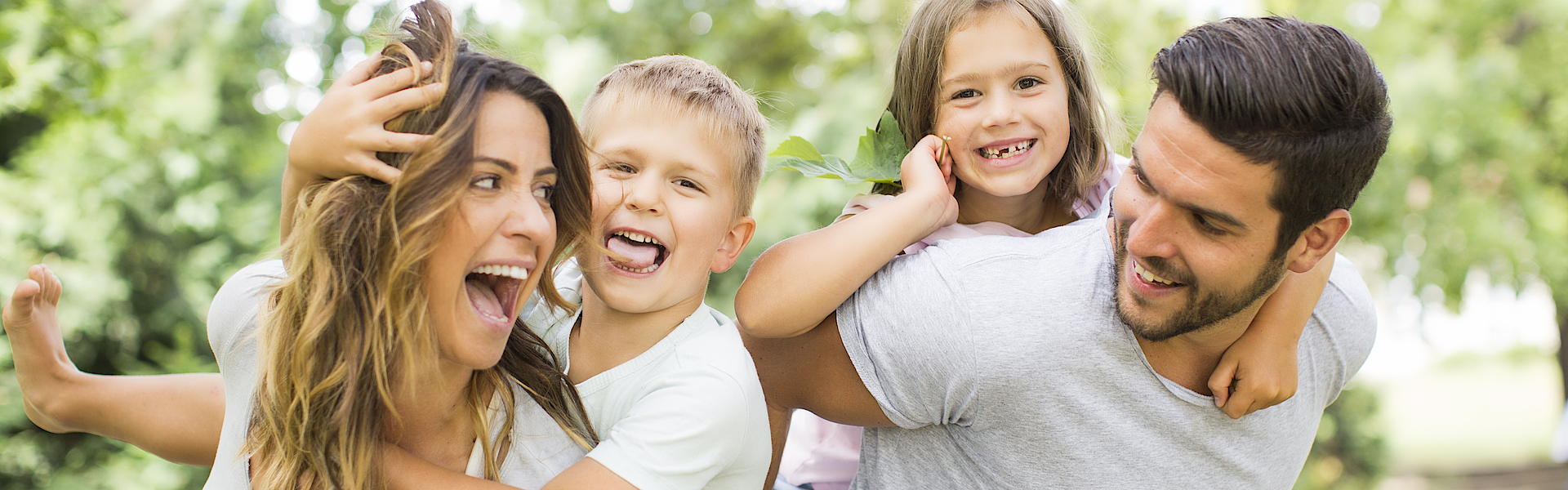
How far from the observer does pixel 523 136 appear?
1537 mm

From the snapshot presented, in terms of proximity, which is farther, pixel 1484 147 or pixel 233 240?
pixel 1484 147

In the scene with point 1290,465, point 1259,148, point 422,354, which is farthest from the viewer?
point 1290,465

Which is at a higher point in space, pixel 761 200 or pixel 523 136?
pixel 523 136

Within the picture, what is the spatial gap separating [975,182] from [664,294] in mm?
946

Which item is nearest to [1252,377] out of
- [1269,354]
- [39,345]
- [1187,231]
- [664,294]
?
[1269,354]

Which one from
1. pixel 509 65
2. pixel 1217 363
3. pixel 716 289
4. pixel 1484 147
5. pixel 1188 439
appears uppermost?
pixel 509 65

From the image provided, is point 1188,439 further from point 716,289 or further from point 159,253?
point 159,253

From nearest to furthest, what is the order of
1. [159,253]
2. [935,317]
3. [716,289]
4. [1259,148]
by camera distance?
[1259,148], [935,317], [159,253], [716,289]

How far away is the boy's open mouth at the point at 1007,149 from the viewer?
238 cm

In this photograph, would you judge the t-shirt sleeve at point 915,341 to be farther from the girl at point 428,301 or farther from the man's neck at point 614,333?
the girl at point 428,301

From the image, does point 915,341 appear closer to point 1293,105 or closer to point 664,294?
point 664,294

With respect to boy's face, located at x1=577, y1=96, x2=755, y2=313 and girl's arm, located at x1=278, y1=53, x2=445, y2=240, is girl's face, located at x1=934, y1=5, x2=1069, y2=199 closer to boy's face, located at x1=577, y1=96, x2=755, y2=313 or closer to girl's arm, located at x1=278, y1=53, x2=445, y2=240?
boy's face, located at x1=577, y1=96, x2=755, y2=313

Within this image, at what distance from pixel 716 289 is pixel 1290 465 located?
4.07 meters

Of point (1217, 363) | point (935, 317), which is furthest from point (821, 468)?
point (1217, 363)
